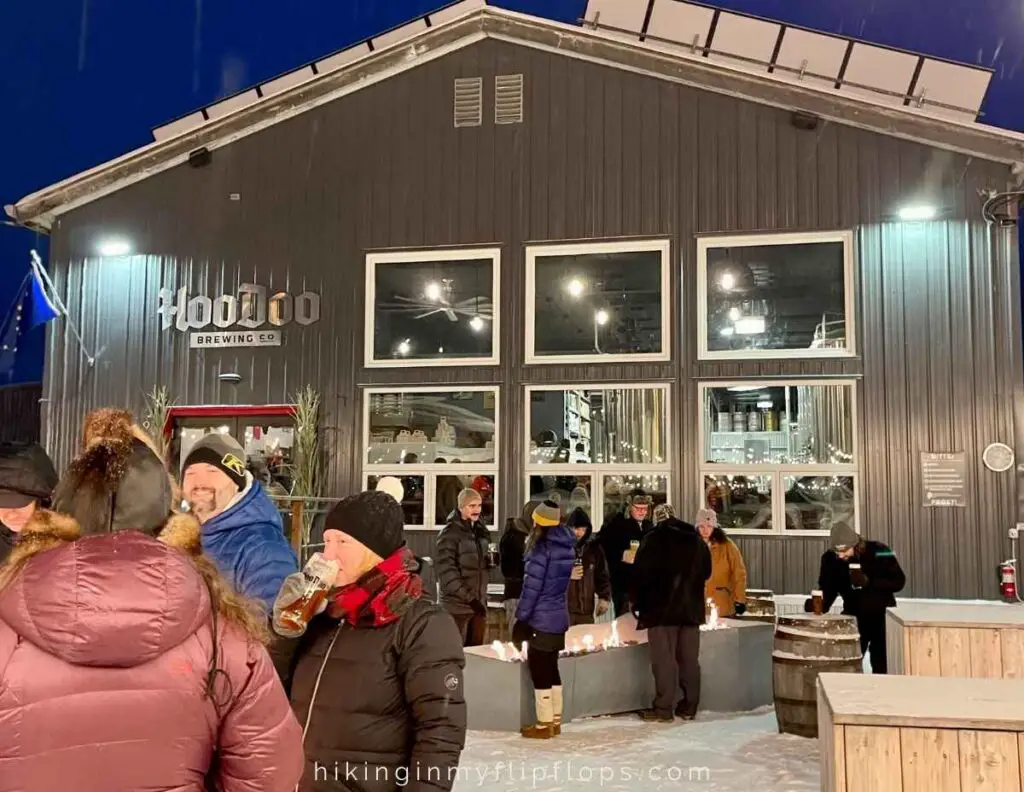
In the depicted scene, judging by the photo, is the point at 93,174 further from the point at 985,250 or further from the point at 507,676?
the point at 985,250

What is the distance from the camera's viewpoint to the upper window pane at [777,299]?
10.2 metres

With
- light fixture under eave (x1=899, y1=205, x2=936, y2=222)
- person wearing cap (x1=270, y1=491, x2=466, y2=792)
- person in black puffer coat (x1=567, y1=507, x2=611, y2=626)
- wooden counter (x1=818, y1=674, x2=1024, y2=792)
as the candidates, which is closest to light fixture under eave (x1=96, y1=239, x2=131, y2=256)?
person in black puffer coat (x1=567, y1=507, x2=611, y2=626)

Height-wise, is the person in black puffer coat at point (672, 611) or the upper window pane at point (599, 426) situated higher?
the upper window pane at point (599, 426)

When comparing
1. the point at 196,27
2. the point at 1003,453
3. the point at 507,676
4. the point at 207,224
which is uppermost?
the point at 196,27

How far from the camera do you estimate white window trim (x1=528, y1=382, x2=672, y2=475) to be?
10453mm

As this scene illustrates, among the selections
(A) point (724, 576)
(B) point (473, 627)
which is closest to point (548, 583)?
(B) point (473, 627)

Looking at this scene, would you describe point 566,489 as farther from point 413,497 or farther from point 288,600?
point 288,600

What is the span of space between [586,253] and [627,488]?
273 centimetres

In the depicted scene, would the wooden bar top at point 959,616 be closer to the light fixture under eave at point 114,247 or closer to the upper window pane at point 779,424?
the upper window pane at point 779,424

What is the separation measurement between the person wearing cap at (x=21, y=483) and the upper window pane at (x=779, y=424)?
8.01 metres

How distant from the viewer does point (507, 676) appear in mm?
6074

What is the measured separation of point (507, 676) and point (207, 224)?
815 centimetres

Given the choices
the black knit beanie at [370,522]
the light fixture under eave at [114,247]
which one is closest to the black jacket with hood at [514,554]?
the black knit beanie at [370,522]

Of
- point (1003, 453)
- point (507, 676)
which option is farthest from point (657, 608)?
point (1003, 453)
